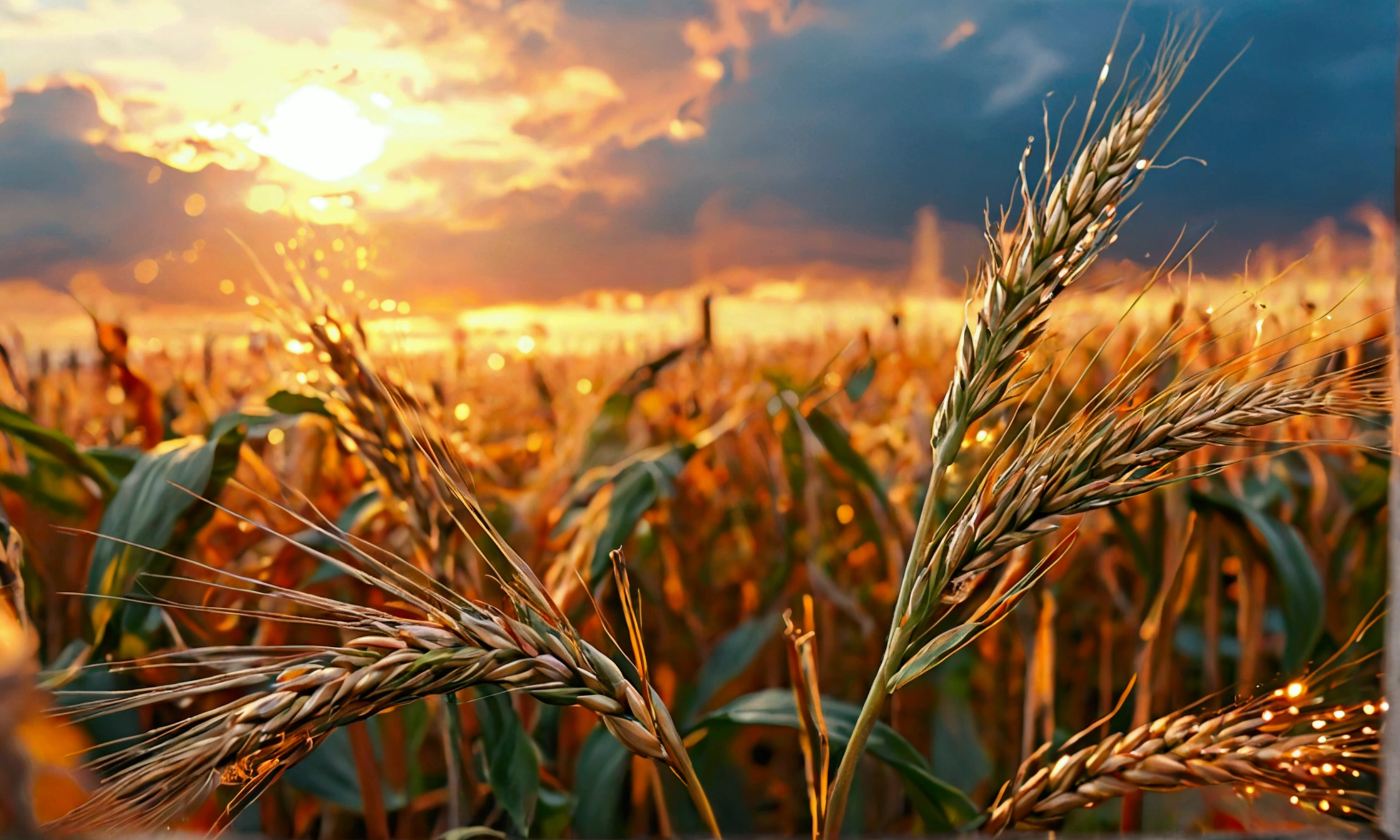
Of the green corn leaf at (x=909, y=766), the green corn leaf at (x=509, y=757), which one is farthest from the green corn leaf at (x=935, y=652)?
the green corn leaf at (x=509, y=757)

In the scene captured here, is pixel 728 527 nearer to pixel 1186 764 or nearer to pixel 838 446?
pixel 838 446

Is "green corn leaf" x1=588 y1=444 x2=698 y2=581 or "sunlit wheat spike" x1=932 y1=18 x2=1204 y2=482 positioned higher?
"sunlit wheat spike" x1=932 y1=18 x2=1204 y2=482

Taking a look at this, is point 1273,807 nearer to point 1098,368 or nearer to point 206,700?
point 1098,368

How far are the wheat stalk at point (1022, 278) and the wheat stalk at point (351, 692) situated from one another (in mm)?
152

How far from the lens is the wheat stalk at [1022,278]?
0.42 meters

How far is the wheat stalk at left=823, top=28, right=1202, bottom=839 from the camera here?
42 centimetres

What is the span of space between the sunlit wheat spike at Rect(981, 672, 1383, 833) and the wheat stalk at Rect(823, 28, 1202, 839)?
146 millimetres

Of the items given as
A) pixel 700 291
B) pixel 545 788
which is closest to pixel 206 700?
pixel 545 788

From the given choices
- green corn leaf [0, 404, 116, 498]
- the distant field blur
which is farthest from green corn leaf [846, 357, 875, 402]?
green corn leaf [0, 404, 116, 498]

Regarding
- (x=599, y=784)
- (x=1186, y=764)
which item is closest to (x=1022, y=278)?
(x=1186, y=764)

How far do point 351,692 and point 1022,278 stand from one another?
1.47ft

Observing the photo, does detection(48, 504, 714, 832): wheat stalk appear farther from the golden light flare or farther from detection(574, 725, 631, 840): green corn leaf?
the golden light flare

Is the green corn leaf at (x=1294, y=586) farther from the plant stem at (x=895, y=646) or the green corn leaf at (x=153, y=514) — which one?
the green corn leaf at (x=153, y=514)

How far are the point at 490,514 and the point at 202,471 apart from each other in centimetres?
33
